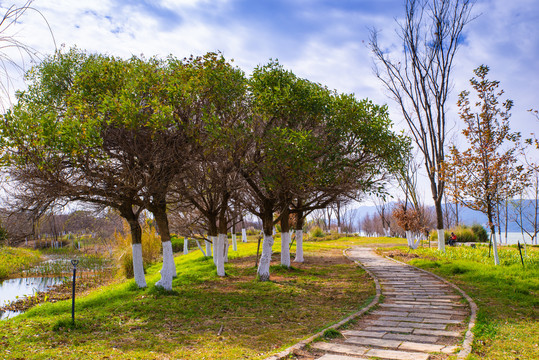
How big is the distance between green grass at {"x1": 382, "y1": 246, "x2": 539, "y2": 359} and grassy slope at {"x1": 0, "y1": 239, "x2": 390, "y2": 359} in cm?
317

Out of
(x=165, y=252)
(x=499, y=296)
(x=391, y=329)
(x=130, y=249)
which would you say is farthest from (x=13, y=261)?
(x=499, y=296)

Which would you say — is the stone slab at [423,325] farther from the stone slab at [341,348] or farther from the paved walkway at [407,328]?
the stone slab at [341,348]

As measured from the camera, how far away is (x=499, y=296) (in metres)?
10.5

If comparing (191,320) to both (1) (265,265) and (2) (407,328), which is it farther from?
(1) (265,265)

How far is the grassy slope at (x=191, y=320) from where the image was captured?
669 centimetres

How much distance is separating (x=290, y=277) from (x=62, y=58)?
11.7 m

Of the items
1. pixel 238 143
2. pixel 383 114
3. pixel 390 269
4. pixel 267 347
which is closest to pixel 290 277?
pixel 390 269

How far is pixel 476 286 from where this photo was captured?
12117mm

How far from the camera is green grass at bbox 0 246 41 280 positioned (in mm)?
23203

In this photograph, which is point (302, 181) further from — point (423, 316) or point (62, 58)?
point (62, 58)

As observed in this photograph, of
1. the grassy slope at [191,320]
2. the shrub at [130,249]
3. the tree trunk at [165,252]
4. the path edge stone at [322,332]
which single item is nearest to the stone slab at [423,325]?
the path edge stone at [322,332]

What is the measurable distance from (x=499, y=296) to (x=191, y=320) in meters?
8.86

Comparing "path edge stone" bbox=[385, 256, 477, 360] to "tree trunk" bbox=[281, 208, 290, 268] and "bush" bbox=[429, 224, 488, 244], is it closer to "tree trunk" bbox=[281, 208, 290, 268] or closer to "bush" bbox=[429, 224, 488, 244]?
"tree trunk" bbox=[281, 208, 290, 268]

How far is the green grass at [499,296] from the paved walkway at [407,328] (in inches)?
19.6
